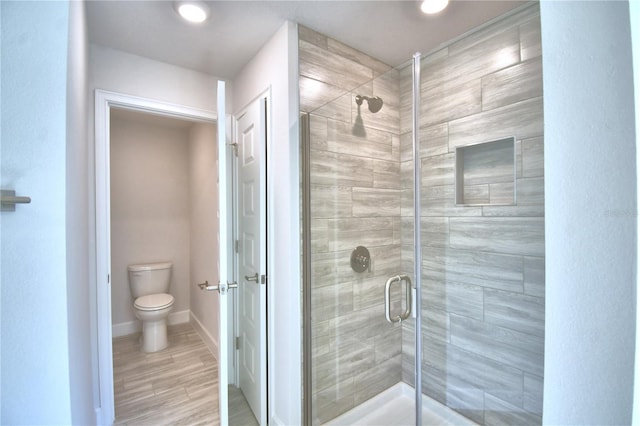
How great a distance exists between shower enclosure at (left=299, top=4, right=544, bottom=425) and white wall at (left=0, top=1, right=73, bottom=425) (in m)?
1.10

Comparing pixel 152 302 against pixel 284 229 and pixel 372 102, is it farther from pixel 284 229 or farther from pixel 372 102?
pixel 372 102

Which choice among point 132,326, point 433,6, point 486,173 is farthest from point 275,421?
point 433,6

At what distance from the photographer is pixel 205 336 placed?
2.96m

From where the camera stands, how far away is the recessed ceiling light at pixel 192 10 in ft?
4.68

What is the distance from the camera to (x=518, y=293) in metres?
1.19

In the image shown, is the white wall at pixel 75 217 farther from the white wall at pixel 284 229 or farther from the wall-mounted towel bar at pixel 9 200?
the white wall at pixel 284 229

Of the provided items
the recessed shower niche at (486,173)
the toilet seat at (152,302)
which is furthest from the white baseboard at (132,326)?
the recessed shower niche at (486,173)

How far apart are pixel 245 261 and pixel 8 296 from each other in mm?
1284

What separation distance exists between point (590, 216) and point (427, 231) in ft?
2.36

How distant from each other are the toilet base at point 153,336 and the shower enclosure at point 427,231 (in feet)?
6.30

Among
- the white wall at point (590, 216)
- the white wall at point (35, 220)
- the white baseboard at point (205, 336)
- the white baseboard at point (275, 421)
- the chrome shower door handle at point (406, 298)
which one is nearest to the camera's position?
the white wall at point (590, 216)

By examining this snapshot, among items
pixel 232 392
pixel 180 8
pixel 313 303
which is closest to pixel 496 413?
pixel 313 303

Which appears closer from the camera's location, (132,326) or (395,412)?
(395,412)

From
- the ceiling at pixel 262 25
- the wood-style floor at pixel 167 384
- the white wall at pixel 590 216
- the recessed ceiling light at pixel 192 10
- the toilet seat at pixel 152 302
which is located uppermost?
the ceiling at pixel 262 25
